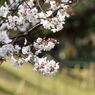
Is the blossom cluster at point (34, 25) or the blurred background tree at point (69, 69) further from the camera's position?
the blurred background tree at point (69, 69)

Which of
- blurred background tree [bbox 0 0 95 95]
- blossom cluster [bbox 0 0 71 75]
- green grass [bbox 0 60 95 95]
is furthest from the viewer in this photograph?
blurred background tree [bbox 0 0 95 95]

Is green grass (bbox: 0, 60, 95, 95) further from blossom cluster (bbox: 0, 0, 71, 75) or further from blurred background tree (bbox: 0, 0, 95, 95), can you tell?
blossom cluster (bbox: 0, 0, 71, 75)

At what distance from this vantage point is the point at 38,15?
13.0 ft

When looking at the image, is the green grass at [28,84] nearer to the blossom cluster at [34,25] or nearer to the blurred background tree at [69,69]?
the blurred background tree at [69,69]

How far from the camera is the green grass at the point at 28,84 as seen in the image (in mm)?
8586

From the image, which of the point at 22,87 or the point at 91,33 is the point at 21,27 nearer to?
the point at 22,87

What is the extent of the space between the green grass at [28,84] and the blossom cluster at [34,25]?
14.6 ft

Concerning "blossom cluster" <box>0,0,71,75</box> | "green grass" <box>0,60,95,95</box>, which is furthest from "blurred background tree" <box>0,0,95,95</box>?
"blossom cluster" <box>0,0,71,75</box>

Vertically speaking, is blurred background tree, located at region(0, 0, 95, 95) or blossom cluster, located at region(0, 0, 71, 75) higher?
blurred background tree, located at region(0, 0, 95, 95)

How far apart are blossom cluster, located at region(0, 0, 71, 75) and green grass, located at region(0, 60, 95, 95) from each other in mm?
4444

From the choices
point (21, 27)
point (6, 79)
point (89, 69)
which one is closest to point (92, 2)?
point (89, 69)

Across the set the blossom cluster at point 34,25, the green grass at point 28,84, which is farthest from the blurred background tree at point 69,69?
the blossom cluster at point 34,25

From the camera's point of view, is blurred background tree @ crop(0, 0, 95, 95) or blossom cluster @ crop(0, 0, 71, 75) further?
blurred background tree @ crop(0, 0, 95, 95)

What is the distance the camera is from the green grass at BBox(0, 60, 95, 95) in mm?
8586
